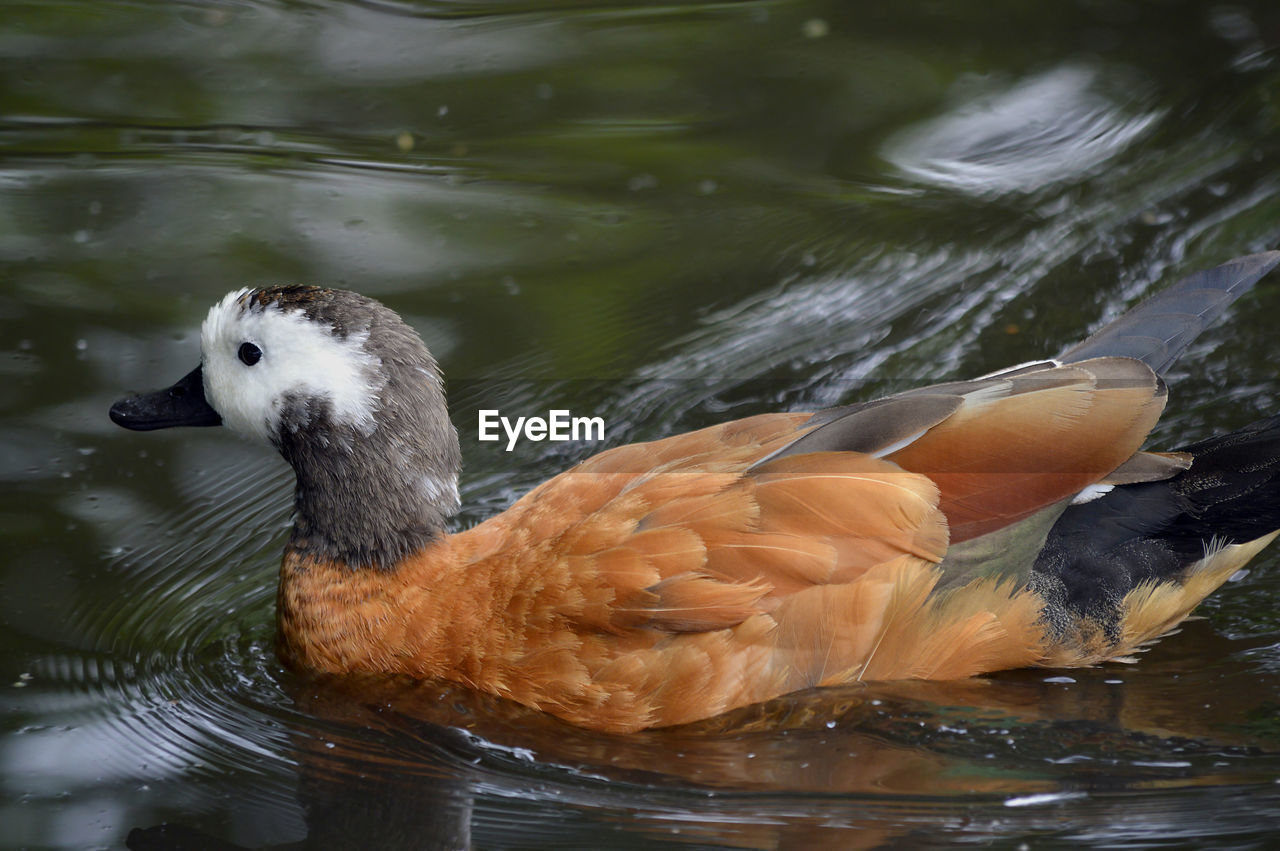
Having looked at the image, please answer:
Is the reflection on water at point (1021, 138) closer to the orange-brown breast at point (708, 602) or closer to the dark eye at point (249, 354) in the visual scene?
the orange-brown breast at point (708, 602)

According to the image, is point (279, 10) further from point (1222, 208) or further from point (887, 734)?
point (887, 734)

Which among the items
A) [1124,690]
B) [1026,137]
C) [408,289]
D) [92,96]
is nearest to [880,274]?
[1026,137]

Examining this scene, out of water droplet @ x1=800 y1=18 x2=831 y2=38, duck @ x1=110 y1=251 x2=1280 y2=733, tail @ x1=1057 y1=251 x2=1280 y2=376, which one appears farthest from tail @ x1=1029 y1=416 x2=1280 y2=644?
water droplet @ x1=800 y1=18 x2=831 y2=38

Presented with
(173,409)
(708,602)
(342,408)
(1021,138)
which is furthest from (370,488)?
(1021,138)

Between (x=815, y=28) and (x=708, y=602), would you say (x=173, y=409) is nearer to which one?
(x=708, y=602)

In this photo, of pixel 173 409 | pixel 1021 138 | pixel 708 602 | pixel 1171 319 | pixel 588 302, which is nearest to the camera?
pixel 708 602

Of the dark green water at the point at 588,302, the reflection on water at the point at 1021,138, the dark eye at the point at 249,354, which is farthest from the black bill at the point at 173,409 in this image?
the reflection on water at the point at 1021,138
